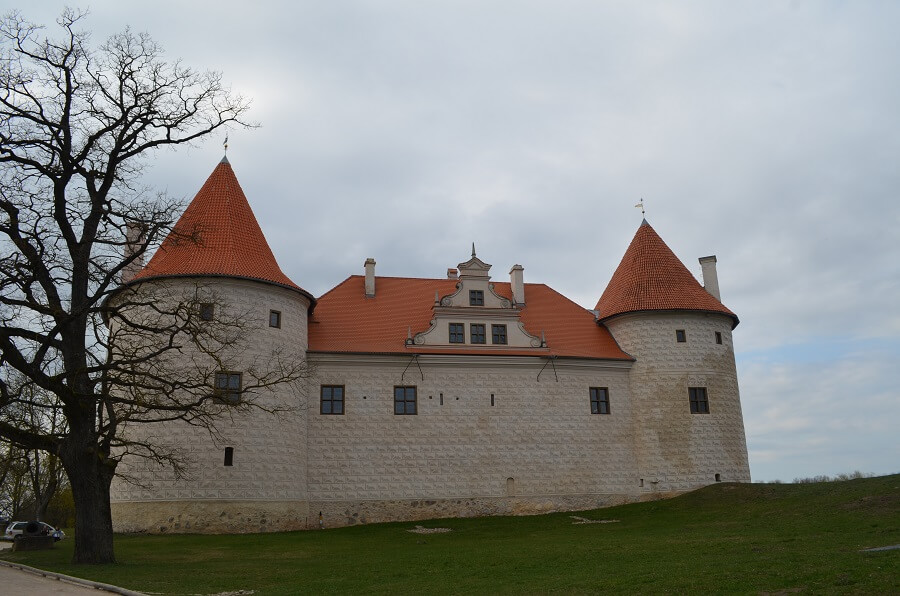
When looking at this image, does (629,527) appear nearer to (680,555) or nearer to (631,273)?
(680,555)

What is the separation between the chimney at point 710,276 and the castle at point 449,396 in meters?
1.41

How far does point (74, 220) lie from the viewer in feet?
56.2

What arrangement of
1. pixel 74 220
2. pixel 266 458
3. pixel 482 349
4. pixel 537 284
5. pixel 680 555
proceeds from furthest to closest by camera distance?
1. pixel 537 284
2. pixel 482 349
3. pixel 266 458
4. pixel 74 220
5. pixel 680 555

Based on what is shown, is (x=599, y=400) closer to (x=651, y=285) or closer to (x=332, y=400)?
(x=651, y=285)

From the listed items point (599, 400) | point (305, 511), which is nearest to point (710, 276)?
point (599, 400)

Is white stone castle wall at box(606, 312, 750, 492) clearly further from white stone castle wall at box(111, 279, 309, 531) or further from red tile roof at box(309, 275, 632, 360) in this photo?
white stone castle wall at box(111, 279, 309, 531)

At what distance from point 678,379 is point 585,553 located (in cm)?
1517

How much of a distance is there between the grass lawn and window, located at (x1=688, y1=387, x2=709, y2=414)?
3.45 metres

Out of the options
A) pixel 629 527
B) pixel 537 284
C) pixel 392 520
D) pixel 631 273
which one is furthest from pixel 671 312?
pixel 392 520

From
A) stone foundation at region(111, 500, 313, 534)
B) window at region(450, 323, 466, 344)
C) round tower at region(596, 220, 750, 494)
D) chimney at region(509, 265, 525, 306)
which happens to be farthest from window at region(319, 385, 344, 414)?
round tower at region(596, 220, 750, 494)

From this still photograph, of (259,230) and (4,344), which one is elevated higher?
(259,230)

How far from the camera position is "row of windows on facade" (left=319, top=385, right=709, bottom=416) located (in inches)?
1084

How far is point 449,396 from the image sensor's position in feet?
93.6

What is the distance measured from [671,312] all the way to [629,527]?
10.4 metres
